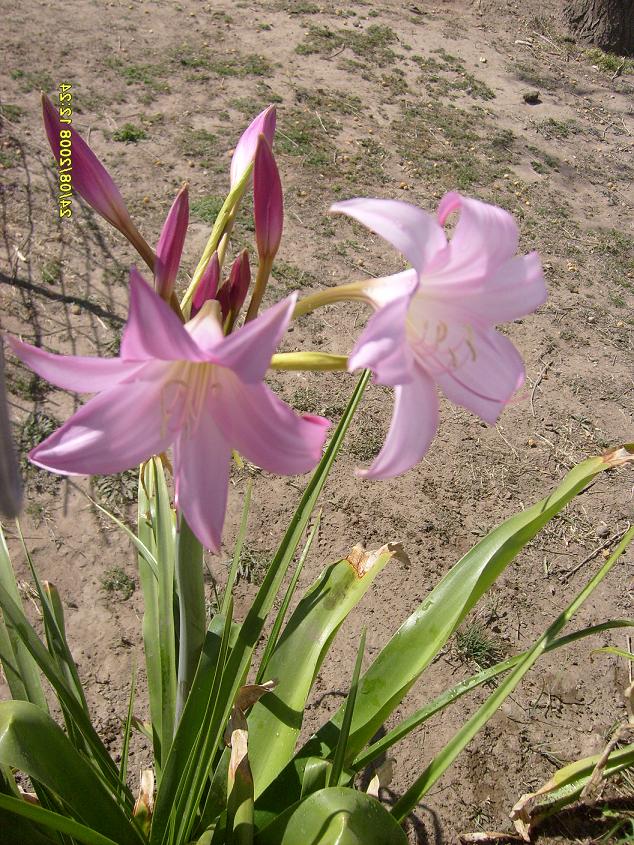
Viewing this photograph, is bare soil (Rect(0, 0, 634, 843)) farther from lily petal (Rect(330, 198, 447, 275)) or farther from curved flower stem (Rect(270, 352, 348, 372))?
lily petal (Rect(330, 198, 447, 275))

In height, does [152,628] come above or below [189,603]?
below

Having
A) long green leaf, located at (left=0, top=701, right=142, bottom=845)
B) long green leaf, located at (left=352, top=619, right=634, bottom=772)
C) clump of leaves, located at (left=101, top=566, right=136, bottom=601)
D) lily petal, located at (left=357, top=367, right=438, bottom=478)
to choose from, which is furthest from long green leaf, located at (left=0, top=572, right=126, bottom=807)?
clump of leaves, located at (left=101, top=566, right=136, bottom=601)

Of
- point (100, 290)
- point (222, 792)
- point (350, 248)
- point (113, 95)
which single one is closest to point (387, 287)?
point (222, 792)

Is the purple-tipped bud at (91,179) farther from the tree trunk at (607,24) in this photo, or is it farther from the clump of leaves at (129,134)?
the tree trunk at (607,24)

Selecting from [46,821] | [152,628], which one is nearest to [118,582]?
[152,628]

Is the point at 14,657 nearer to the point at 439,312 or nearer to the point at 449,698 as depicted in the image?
the point at 449,698

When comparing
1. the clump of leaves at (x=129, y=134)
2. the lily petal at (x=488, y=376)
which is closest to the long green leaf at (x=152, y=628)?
the lily petal at (x=488, y=376)
